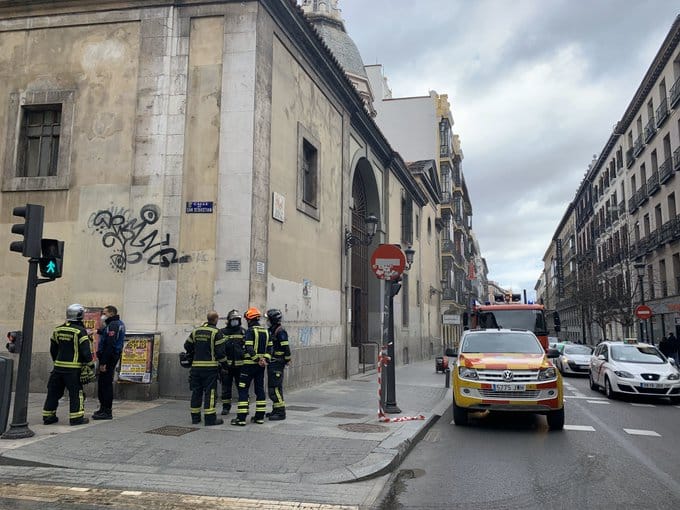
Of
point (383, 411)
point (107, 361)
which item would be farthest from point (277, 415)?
point (107, 361)

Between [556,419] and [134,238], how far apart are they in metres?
8.41

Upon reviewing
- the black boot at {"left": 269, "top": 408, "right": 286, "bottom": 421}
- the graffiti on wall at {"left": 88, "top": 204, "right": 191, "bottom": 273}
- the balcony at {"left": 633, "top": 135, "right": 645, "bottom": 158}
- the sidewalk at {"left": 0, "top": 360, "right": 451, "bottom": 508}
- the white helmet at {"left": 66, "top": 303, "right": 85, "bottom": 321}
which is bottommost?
the sidewalk at {"left": 0, "top": 360, "right": 451, "bottom": 508}

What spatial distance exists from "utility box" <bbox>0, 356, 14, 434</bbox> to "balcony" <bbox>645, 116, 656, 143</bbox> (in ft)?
118

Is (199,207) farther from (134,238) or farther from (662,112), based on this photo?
(662,112)

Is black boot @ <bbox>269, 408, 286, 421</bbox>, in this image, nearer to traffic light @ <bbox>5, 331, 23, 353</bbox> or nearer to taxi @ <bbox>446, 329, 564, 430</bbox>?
taxi @ <bbox>446, 329, 564, 430</bbox>

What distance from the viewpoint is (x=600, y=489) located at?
5.89 metres

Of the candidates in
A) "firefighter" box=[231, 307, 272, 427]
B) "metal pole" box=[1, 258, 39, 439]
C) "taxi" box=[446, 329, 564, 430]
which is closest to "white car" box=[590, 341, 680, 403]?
"taxi" box=[446, 329, 564, 430]

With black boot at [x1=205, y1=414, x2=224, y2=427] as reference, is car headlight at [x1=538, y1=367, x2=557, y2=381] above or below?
above

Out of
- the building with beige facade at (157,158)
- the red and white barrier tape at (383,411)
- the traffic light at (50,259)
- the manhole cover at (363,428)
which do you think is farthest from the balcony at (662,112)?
the traffic light at (50,259)

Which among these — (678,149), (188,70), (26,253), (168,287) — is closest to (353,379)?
(168,287)

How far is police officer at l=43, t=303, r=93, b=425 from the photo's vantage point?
8.23 metres

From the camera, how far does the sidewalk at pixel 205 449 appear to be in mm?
6016

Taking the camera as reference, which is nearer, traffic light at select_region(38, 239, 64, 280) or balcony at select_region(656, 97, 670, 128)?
traffic light at select_region(38, 239, 64, 280)

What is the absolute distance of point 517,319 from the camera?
65.1ft
